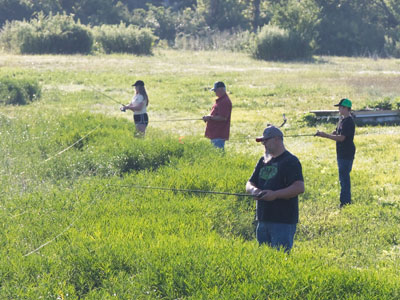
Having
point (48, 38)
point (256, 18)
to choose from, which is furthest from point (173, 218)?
point (256, 18)

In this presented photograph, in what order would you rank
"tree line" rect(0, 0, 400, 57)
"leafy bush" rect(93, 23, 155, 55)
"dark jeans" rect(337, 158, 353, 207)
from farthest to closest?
1. "tree line" rect(0, 0, 400, 57)
2. "leafy bush" rect(93, 23, 155, 55)
3. "dark jeans" rect(337, 158, 353, 207)

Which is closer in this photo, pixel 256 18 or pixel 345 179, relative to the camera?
pixel 345 179

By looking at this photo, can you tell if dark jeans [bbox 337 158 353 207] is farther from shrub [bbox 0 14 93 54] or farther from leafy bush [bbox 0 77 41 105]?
shrub [bbox 0 14 93 54]

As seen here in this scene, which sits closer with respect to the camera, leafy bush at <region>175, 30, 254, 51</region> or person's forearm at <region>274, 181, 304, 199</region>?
person's forearm at <region>274, 181, 304, 199</region>

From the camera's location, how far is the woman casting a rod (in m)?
11.3

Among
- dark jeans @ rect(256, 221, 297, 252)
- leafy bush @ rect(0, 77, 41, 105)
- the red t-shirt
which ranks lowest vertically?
leafy bush @ rect(0, 77, 41, 105)

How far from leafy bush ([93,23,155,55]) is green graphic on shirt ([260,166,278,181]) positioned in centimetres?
4036

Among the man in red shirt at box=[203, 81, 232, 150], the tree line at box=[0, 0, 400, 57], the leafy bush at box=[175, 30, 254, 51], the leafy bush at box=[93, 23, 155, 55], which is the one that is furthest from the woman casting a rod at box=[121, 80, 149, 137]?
the tree line at box=[0, 0, 400, 57]

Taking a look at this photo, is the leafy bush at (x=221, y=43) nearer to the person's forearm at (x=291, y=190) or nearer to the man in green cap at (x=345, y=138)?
the man in green cap at (x=345, y=138)

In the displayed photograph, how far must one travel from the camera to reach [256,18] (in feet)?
208

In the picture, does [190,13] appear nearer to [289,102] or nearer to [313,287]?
[289,102]

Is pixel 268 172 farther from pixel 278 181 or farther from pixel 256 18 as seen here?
pixel 256 18

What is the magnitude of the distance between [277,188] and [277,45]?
124 feet

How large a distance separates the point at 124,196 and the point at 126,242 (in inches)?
76.4
